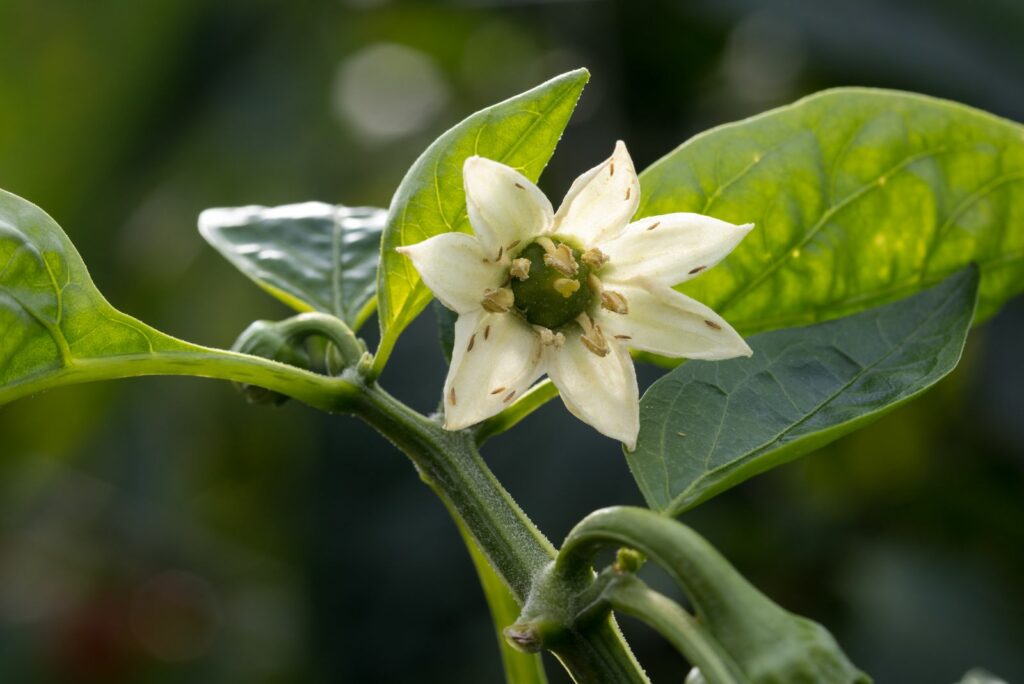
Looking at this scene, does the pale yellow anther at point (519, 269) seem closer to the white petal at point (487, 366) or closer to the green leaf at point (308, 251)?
the white petal at point (487, 366)

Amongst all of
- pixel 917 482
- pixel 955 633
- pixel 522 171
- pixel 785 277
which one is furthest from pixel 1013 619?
pixel 522 171

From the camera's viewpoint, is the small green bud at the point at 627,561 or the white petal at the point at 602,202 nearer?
the small green bud at the point at 627,561

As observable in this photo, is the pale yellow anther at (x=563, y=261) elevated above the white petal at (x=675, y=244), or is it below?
below

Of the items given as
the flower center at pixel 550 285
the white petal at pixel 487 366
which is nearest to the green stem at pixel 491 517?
the white petal at pixel 487 366

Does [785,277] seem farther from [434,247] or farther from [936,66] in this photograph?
[936,66]

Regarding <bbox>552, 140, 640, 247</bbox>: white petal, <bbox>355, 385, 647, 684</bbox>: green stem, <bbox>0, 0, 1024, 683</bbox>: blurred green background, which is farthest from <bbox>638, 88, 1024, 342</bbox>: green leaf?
<bbox>0, 0, 1024, 683</bbox>: blurred green background

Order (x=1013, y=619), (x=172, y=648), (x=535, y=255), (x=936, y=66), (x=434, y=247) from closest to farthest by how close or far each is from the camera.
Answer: (x=434, y=247), (x=535, y=255), (x=1013, y=619), (x=936, y=66), (x=172, y=648)

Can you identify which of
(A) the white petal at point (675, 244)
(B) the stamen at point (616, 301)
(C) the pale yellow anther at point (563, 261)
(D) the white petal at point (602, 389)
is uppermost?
(A) the white petal at point (675, 244)
